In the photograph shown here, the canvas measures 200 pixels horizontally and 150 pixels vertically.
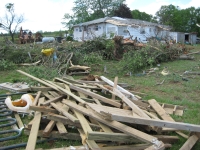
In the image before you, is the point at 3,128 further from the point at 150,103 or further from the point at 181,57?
the point at 181,57

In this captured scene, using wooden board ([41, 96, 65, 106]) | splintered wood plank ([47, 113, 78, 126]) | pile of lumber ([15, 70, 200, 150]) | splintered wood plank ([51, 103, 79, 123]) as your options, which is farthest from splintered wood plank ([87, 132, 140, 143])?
wooden board ([41, 96, 65, 106])

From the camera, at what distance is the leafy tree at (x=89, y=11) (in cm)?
4050

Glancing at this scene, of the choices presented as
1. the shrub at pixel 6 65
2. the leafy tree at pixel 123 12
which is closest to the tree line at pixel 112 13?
the leafy tree at pixel 123 12

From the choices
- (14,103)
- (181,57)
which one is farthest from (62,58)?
(181,57)

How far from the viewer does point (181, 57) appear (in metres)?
11.6

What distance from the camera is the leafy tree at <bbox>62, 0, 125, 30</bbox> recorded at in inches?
1594

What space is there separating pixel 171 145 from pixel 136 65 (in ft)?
20.1

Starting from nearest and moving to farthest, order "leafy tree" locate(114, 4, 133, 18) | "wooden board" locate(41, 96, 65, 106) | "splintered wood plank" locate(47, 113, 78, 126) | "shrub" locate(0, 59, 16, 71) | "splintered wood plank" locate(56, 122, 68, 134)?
"splintered wood plank" locate(56, 122, 68, 134), "splintered wood plank" locate(47, 113, 78, 126), "wooden board" locate(41, 96, 65, 106), "shrub" locate(0, 59, 16, 71), "leafy tree" locate(114, 4, 133, 18)

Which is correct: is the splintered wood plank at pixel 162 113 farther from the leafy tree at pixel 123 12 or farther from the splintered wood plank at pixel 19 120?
the leafy tree at pixel 123 12

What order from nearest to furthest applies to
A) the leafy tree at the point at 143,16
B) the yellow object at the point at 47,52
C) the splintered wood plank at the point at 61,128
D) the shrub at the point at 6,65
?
the splintered wood plank at the point at 61,128
the yellow object at the point at 47,52
the shrub at the point at 6,65
the leafy tree at the point at 143,16

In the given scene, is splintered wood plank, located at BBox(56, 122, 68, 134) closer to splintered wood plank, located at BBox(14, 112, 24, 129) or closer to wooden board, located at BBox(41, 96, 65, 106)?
wooden board, located at BBox(41, 96, 65, 106)

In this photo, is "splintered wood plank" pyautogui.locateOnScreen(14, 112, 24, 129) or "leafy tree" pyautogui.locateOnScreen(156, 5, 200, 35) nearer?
"splintered wood plank" pyautogui.locateOnScreen(14, 112, 24, 129)

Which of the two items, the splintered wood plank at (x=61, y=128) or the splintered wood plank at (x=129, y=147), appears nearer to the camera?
the splintered wood plank at (x=129, y=147)

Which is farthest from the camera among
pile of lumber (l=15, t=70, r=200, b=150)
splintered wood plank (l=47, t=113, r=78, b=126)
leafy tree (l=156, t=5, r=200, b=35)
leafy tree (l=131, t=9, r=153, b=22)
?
leafy tree (l=131, t=9, r=153, b=22)
